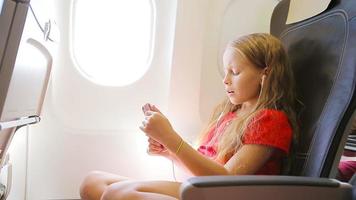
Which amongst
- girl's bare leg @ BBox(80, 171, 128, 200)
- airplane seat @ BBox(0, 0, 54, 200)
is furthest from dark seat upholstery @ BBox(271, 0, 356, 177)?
airplane seat @ BBox(0, 0, 54, 200)

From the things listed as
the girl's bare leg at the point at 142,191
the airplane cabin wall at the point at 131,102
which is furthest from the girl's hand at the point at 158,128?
the airplane cabin wall at the point at 131,102

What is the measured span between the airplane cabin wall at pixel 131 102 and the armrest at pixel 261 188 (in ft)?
2.78

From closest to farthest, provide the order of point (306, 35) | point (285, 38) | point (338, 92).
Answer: point (338, 92), point (306, 35), point (285, 38)

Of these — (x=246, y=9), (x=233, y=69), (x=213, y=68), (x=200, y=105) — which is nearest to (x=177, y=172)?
(x=200, y=105)

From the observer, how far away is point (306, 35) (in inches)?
43.6

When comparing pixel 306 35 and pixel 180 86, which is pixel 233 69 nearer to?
pixel 306 35

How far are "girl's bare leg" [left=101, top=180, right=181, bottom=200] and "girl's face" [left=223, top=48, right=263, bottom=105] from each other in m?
0.35

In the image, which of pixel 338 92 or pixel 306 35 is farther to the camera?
pixel 306 35

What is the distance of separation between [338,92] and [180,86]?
0.77 m

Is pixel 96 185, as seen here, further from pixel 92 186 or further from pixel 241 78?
pixel 241 78

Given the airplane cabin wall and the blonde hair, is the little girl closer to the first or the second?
the blonde hair

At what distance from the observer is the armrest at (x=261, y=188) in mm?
667

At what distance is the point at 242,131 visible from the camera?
99 cm

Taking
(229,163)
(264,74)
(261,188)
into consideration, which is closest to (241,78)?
(264,74)
